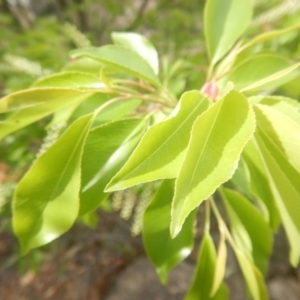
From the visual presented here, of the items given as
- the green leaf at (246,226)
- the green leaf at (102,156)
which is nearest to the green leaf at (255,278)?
the green leaf at (246,226)

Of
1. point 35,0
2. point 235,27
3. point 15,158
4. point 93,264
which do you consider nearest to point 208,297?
point 235,27

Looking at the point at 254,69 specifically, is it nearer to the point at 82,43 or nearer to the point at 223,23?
the point at 223,23

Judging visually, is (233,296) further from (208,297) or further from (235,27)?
(235,27)

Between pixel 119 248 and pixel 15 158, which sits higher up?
pixel 15 158

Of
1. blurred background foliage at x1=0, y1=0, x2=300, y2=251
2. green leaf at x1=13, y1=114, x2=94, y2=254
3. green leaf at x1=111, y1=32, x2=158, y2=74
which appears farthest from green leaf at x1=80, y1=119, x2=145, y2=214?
blurred background foliage at x1=0, y1=0, x2=300, y2=251

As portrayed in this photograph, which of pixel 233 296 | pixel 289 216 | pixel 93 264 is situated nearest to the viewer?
pixel 289 216

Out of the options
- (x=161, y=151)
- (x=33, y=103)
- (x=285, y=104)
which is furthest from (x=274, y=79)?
(x=33, y=103)
